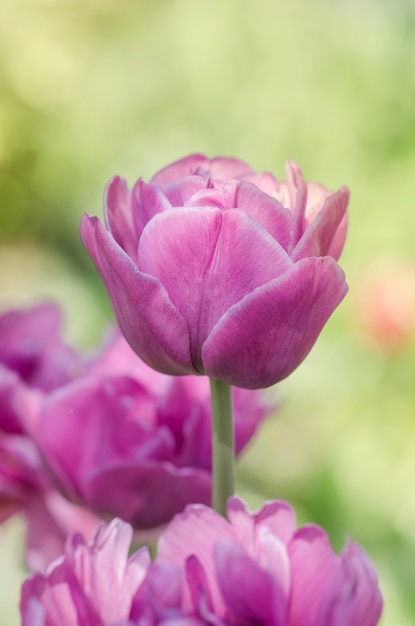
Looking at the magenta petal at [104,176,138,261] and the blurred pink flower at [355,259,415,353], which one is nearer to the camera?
the magenta petal at [104,176,138,261]

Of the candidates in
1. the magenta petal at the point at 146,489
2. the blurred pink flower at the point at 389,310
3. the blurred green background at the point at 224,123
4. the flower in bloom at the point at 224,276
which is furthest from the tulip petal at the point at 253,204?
the blurred green background at the point at 224,123

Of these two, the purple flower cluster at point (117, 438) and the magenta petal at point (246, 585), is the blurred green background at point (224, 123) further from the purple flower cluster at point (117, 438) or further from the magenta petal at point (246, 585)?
the magenta petal at point (246, 585)

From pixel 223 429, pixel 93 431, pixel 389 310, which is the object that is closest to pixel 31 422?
pixel 93 431

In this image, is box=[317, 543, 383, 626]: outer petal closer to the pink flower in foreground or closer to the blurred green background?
the pink flower in foreground

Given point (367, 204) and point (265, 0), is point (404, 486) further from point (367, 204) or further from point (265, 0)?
point (265, 0)

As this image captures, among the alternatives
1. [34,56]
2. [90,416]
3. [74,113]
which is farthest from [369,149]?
[90,416]

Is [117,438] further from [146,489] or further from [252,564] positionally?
[252,564]

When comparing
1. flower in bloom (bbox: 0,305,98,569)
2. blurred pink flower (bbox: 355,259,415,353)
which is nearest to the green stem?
flower in bloom (bbox: 0,305,98,569)
